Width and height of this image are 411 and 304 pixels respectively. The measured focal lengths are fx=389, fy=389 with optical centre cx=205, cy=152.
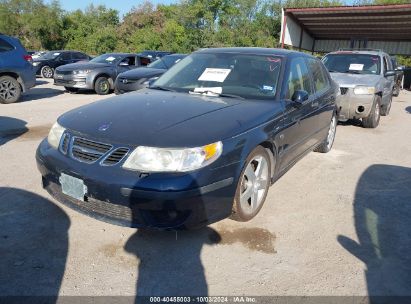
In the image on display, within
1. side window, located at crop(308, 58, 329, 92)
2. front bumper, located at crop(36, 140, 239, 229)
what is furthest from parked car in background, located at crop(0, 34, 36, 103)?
front bumper, located at crop(36, 140, 239, 229)

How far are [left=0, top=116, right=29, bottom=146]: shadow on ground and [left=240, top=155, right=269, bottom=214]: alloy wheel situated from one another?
4353 mm

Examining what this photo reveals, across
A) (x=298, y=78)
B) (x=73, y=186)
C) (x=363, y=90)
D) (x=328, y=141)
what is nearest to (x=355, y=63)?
(x=363, y=90)

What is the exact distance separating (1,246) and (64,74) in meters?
10.0

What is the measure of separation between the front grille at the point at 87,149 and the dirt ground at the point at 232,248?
72 centimetres

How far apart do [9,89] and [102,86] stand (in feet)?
9.74

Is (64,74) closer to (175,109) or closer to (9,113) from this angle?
(9,113)

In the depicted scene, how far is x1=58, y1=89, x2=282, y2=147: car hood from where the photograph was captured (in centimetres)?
306

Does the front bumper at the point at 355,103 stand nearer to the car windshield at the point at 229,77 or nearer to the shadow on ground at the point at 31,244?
the car windshield at the point at 229,77

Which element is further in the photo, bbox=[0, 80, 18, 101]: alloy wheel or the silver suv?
bbox=[0, 80, 18, 101]: alloy wheel

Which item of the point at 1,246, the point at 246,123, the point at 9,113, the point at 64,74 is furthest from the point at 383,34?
the point at 1,246

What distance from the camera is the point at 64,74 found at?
12.2m

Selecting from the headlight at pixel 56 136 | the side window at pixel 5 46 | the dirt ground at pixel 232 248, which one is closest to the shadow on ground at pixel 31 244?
the dirt ground at pixel 232 248

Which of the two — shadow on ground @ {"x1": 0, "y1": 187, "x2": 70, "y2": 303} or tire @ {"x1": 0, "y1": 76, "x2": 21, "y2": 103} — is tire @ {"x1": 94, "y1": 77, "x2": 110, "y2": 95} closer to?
tire @ {"x1": 0, "y1": 76, "x2": 21, "y2": 103}

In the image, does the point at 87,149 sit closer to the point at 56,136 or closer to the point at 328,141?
the point at 56,136
